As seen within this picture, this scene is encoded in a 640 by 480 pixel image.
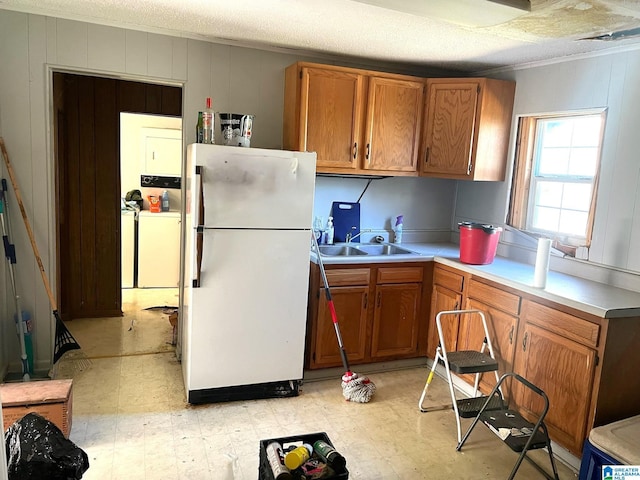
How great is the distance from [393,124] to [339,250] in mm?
1042

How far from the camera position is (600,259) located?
3.01 m

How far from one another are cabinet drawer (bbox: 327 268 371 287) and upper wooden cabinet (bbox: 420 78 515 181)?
1.00m

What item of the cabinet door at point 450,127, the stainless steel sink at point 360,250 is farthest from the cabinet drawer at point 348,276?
the cabinet door at point 450,127

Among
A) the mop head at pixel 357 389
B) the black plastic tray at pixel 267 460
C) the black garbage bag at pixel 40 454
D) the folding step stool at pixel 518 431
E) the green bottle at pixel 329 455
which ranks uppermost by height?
the black garbage bag at pixel 40 454

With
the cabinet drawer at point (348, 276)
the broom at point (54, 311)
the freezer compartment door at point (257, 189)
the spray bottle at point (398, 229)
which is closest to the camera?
the freezer compartment door at point (257, 189)

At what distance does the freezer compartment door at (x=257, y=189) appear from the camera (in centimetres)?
280

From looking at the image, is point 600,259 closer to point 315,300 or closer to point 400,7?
point 315,300

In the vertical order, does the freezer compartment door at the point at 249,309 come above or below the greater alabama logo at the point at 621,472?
above

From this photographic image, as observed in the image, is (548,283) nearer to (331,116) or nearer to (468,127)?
(468,127)

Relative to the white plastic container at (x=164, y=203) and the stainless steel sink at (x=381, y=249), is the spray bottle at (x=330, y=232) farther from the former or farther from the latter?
the white plastic container at (x=164, y=203)

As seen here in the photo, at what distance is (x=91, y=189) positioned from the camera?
428 cm

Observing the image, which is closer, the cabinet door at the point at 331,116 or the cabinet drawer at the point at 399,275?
the cabinet door at the point at 331,116

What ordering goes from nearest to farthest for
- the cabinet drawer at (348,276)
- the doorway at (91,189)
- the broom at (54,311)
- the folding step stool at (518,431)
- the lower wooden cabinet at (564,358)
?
the folding step stool at (518,431) → the lower wooden cabinet at (564,358) → the broom at (54,311) → the cabinet drawer at (348,276) → the doorway at (91,189)

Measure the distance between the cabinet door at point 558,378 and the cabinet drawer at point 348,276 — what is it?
107cm
